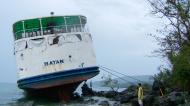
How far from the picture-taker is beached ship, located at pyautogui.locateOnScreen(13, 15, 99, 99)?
3092 centimetres

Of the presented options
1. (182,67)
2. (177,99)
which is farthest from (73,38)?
(177,99)

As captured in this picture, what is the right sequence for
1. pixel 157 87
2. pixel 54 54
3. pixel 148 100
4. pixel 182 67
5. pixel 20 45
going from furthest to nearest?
1. pixel 157 87
2. pixel 20 45
3. pixel 54 54
4. pixel 182 67
5. pixel 148 100

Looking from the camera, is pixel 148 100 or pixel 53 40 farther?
pixel 53 40

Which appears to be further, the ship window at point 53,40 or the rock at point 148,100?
the ship window at point 53,40

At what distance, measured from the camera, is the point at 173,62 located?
88.1 feet

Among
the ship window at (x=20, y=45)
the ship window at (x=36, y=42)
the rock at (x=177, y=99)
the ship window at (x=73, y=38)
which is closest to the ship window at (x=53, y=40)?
the ship window at (x=36, y=42)

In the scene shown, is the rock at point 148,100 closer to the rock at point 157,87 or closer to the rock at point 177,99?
the rock at point 177,99

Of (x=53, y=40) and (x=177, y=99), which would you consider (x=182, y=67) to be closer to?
(x=177, y=99)

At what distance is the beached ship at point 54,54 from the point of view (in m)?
30.9

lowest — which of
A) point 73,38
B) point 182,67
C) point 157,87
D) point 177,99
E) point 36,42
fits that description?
point 157,87

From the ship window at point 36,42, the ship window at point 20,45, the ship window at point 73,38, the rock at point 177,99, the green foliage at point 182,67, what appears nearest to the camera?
the rock at point 177,99

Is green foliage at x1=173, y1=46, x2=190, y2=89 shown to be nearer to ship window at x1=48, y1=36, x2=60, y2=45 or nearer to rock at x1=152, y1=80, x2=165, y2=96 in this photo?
rock at x1=152, y1=80, x2=165, y2=96

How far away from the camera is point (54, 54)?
1226 inches

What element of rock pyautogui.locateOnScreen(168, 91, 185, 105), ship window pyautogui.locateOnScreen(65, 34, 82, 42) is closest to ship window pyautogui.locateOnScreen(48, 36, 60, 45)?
ship window pyautogui.locateOnScreen(65, 34, 82, 42)
